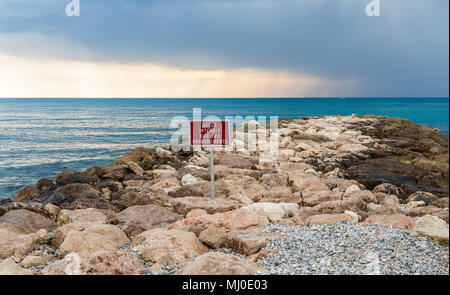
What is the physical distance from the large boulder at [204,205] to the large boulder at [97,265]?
3.25 meters

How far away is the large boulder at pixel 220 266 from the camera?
5.63 meters

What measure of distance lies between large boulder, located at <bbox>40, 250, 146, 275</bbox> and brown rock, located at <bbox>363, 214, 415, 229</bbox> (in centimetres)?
442

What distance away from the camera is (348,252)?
621 centimetres

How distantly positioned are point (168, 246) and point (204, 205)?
274 centimetres

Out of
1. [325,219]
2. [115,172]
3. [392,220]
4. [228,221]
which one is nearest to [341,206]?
[325,219]

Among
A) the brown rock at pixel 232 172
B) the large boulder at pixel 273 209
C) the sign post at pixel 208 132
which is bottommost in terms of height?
the large boulder at pixel 273 209

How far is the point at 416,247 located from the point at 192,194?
20.1 ft

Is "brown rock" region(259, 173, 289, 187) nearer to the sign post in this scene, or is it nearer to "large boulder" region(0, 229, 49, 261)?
the sign post

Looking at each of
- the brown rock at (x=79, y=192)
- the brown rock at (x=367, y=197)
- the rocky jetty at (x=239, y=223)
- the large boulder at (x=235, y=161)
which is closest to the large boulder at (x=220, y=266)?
the rocky jetty at (x=239, y=223)

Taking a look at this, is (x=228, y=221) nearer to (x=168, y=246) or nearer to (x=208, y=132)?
(x=168, y=246)

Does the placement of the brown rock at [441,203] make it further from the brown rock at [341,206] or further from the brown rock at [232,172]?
the brown rock at [232,172]

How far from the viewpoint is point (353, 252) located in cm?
618

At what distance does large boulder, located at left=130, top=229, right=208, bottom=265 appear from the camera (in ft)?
21.5

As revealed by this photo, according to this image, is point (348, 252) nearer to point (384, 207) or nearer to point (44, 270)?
point (384, 207)
